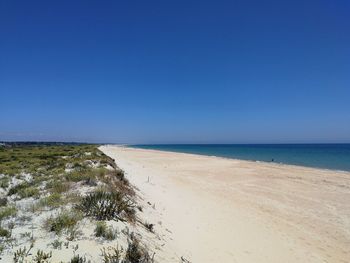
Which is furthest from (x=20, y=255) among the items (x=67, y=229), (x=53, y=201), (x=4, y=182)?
(x=4, y=182)

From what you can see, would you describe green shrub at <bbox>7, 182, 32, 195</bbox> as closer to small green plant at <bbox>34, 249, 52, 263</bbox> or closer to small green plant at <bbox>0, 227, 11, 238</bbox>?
small green plant at <bbox>0, 227, 11, 238</bbox>

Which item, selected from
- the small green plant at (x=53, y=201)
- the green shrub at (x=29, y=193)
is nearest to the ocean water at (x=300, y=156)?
the small green plant at (x=53, y=201)

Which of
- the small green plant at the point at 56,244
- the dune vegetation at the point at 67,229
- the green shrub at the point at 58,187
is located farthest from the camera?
the green shrub at the point at 58,187

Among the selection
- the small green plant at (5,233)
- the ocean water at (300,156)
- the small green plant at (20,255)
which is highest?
the small green plant at (5,233)

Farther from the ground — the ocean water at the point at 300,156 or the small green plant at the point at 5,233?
the small green plant at the point at 5,233

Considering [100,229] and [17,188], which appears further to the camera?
[17,188]

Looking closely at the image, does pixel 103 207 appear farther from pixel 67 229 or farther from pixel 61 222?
pixel 67 229

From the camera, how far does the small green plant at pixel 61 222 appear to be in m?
5.30

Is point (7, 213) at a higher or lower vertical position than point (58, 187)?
lower

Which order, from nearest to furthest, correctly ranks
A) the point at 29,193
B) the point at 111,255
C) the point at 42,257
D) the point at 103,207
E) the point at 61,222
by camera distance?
the point at 42,257 → the point at 111,255 → the point at 61,222 → the point at 103,207 → the point at 29,193

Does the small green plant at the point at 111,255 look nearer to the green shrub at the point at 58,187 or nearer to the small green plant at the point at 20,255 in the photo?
the small green plant at the point at 20,255

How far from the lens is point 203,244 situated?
7625 millimetres

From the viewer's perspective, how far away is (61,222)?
5.47 metres

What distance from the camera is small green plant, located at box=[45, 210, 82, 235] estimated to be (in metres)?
5.30
